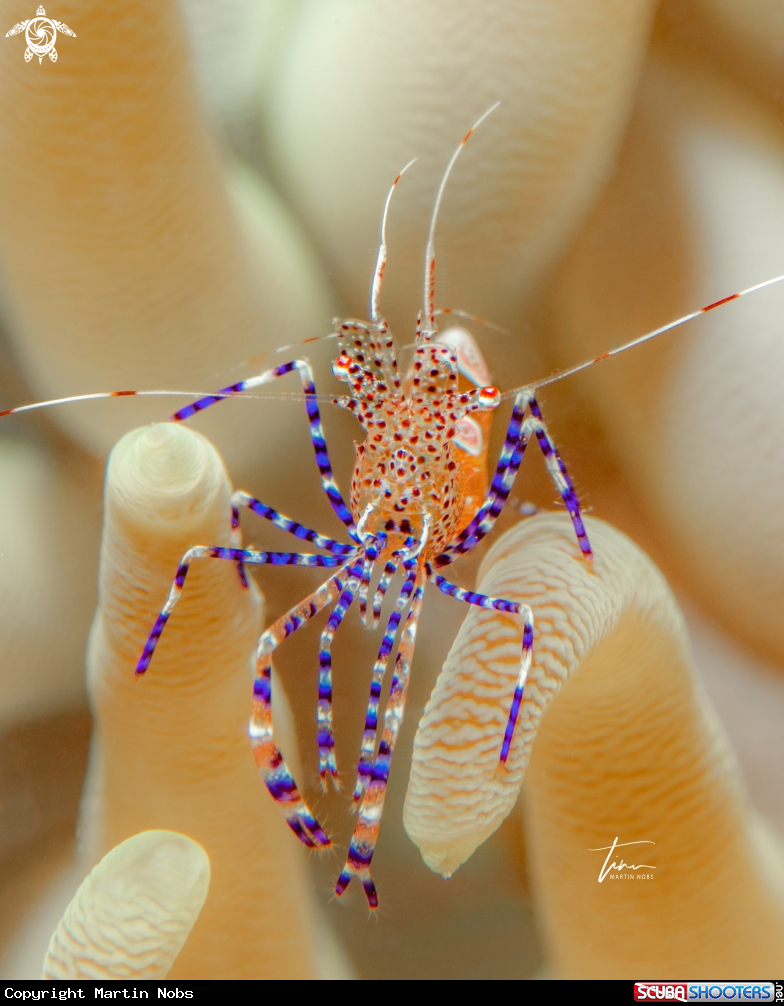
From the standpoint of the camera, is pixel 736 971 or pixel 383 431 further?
pixel 383 431

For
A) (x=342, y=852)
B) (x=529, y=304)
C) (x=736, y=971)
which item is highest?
(x=529, y=304)

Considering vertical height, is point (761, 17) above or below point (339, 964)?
above

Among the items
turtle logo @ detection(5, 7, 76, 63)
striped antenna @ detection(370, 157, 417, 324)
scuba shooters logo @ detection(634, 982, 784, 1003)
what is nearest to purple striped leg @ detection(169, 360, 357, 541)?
striped antenna @ detection(370, 157, 417, 324)

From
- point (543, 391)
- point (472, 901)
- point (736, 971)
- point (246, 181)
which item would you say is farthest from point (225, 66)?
point (736, 971)

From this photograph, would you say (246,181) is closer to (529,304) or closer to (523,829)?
(529,304)

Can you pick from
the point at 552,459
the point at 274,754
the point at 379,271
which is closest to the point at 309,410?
the point at 379,271

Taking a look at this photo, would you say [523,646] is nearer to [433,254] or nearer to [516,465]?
[516,465]
